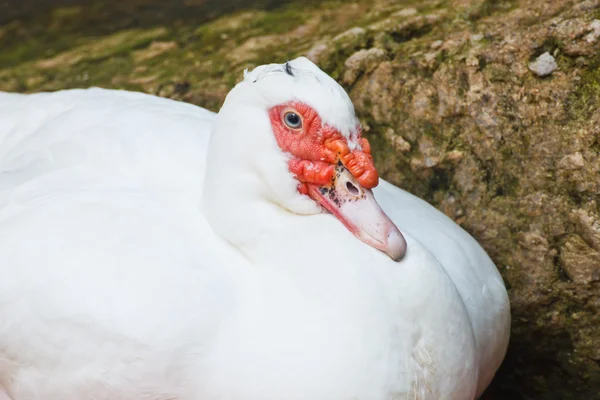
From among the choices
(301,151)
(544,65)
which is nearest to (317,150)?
(301,151)

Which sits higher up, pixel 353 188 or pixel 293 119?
pixel 293 119

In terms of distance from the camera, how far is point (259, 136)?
2.84 m

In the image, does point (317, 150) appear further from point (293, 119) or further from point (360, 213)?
point (360, 213)

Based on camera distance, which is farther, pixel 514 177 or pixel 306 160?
pixel 514 177

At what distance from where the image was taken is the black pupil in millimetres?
2771

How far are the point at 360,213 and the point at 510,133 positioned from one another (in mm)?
1117

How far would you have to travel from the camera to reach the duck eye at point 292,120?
2.77 meters

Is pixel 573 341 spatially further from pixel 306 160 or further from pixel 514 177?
pixel 306 160

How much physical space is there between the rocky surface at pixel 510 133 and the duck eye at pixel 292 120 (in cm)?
119

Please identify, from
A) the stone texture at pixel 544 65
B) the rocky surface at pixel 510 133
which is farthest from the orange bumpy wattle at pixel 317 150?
the stone texture at pixel 544 65

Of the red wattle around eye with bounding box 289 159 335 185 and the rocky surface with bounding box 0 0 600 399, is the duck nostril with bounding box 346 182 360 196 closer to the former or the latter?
the red wattle around eye with bounding box 289 159 335 185

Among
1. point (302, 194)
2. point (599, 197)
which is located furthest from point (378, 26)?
point (302, 194)

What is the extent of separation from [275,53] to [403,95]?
0.97 metres

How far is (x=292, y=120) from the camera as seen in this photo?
109 inches
